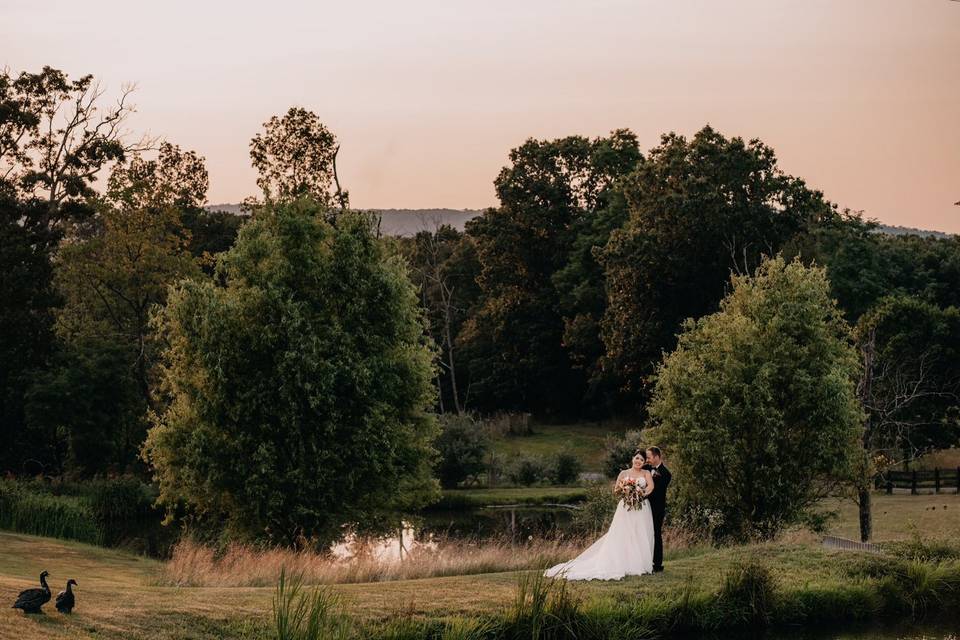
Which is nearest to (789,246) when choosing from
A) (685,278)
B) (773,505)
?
(685,278)

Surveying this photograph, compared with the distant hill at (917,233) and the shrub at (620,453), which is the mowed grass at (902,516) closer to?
the shrub at (620,453)

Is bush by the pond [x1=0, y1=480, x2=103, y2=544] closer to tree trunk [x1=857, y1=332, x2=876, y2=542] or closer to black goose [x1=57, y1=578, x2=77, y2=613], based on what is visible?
black goose [x1=57, y1=578, x2=77, y2=613]

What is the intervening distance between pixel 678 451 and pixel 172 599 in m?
14.1

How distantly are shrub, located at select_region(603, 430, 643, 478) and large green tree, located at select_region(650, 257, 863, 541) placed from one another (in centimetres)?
1819

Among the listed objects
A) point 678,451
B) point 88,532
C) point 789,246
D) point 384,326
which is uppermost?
point 789,246

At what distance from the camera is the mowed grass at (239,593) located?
14156 millimetres

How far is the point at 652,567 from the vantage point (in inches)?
754

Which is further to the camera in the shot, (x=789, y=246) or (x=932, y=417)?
(x=789, y=246)

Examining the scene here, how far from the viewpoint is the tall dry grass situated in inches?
758

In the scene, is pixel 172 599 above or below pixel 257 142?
below

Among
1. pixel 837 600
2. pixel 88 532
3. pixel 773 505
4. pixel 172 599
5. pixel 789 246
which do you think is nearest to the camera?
pixel 172 599

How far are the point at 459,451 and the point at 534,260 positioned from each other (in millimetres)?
26409

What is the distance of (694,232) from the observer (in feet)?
186

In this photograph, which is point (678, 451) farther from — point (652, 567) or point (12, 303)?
point (12, 303)
